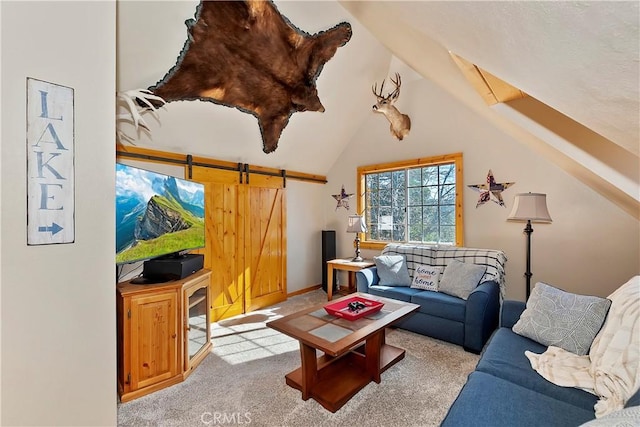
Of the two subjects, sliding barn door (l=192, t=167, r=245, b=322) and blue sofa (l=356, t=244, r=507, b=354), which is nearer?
blue sofa (l=356, t=244, r=507, b=354)

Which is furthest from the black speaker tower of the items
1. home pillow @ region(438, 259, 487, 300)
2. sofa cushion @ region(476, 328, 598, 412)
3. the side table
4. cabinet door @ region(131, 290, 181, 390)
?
sofa cushion @ region(476, 328, 598, 412)

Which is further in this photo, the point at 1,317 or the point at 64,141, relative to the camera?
the point at 64,141

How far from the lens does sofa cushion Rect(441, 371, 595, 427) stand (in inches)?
48.4

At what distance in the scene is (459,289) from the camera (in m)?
3.05

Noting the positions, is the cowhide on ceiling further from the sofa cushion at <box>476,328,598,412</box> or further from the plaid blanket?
the sofa cushion at <box>476,328,598,412</box>

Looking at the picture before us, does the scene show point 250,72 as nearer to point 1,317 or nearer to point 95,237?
point 95,237

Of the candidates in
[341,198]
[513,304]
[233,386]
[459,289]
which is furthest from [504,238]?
[233,386]

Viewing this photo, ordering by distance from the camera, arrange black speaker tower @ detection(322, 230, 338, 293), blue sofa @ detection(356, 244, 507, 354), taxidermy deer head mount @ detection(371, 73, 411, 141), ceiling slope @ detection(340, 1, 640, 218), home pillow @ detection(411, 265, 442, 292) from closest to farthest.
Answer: ceiling slope @ detection(340, 1, 640, 218) → blue sofa @ detection(356, 244, 507, 354) → home pillow @ detection(411, 265, 442, 292) → taxidermy deer head mount @ detection(371, 73, 411, 141) → black speaker tower @ detection(322, 230, 338, 293)

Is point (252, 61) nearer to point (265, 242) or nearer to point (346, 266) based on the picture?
point (265, 242)

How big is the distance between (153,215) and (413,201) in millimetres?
3515

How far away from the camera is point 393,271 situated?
3.61m

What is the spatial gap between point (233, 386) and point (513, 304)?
235 centimetres

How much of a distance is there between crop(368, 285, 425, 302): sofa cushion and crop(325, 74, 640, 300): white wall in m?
1.20

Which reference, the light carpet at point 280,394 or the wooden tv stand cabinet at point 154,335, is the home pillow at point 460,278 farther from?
the wooden tv stand cabinet at point 154,335
